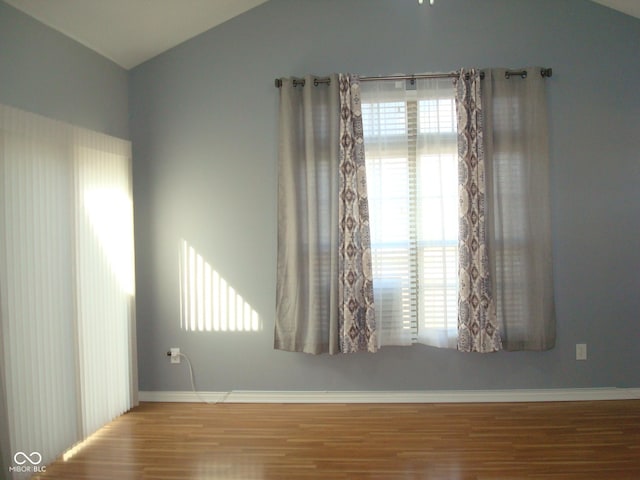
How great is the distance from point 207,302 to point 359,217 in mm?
1366

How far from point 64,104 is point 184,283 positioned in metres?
1.49

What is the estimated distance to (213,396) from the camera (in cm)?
339

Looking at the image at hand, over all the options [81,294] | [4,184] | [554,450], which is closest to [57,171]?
[4,184]

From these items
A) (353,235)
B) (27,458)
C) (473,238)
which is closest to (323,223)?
(353,235)

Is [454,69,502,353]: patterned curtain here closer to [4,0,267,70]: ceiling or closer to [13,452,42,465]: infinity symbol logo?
[4,0,267,70]: ceiling

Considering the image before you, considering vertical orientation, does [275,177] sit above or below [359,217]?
above

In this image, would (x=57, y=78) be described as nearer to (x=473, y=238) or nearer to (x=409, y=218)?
(x=409, y=218)

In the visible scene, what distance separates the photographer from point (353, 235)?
3.15 metres

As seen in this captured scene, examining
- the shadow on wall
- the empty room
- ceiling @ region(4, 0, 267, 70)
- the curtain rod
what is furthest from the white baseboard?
ceiling @ region(4, 0, 267, 70)

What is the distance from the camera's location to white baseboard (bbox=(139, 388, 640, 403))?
327cm

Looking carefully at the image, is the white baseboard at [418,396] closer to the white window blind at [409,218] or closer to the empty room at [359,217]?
the empty room at [359,217]

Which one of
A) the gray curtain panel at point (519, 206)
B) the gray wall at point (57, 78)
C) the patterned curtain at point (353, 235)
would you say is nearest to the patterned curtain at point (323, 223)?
the patterned curtain at point (353, 235)

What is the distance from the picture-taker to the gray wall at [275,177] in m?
3.25

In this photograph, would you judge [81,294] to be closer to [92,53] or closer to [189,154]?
[189,154]
